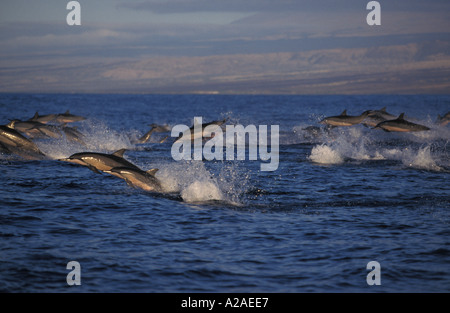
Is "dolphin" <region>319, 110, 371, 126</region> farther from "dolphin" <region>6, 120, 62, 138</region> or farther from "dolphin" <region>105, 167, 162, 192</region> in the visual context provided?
"dolphin" <region>6, 120, 62, 138</region>

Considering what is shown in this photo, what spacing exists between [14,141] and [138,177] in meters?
6.73

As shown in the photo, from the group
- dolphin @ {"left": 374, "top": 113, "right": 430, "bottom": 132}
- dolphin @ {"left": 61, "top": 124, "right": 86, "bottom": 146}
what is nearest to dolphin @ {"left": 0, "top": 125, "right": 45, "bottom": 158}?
dolphin @ {"left": 61, "top": 124, "right": 86, "bottom": 146}

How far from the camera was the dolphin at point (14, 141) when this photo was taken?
18344mm

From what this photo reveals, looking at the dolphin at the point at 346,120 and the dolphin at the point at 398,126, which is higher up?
the dolphin at the point at 346,120

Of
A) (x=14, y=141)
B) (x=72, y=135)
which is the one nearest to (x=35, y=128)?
(x=72, y=135)

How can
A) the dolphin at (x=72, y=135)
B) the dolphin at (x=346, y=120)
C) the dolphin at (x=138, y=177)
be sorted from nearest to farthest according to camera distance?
1. the dolphin at (x=138, y=177)
2. the dolphin at (x=346, y=120)
3. the dolphin at (x=72, y=135)

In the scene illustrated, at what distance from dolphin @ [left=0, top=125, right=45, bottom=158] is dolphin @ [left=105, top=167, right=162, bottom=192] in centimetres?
607

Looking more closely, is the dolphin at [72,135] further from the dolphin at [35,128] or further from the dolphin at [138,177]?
the dolphin at [138,177]

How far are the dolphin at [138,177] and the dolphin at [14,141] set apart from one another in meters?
6.07

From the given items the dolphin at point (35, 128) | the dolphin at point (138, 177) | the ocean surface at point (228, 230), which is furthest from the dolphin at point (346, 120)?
the dolphin at point (35, 128)

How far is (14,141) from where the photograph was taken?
735 inches

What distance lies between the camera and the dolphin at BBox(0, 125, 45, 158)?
1834 centimetres

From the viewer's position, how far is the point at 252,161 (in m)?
24.4
